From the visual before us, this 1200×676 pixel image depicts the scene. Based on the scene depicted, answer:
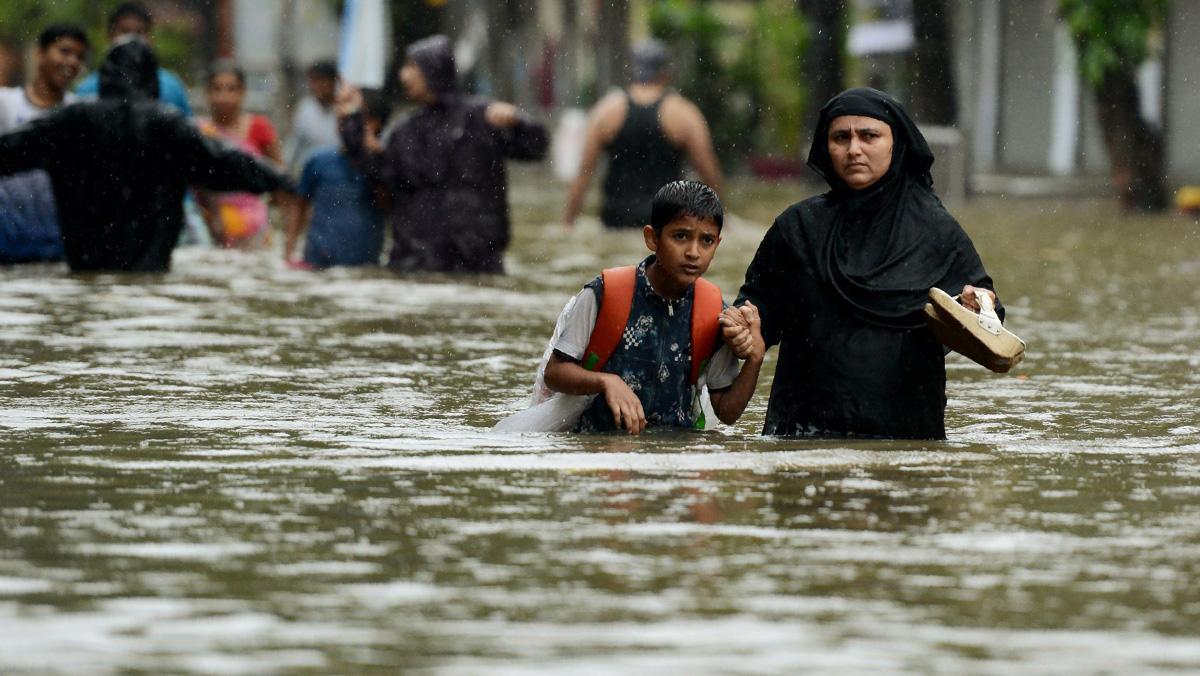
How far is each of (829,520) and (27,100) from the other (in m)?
Result: 10.1

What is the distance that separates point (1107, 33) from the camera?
26500 millimetres

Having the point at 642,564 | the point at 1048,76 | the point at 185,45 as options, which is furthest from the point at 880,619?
the point at 185,45

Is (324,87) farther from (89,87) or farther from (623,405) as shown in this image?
(623,405)

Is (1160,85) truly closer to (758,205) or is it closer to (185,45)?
(758,205)

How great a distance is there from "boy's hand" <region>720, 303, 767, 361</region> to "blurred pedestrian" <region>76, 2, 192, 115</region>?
985cm

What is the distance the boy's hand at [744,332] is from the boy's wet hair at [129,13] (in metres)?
10.9

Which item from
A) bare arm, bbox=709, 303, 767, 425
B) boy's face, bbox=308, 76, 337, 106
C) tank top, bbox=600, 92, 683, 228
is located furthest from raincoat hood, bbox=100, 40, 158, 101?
bare arm, bbox=709, 303, 767, 425

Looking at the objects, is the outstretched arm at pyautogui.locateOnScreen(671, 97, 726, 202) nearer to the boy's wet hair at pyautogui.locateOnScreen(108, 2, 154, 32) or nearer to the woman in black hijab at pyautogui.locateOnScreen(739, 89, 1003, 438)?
the boy's wet hair at pyautogui.locateOnScreen(108, 2, 154, 32)

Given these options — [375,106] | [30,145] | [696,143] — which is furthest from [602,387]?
[696,143]

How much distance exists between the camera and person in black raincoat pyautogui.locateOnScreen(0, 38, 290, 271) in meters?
14.8

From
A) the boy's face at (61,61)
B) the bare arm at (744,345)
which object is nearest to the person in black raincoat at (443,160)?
the boy's face at (61,61)

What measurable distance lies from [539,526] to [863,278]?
1.92m

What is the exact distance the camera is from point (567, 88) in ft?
190

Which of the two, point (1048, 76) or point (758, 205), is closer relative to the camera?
point (758, 205)
